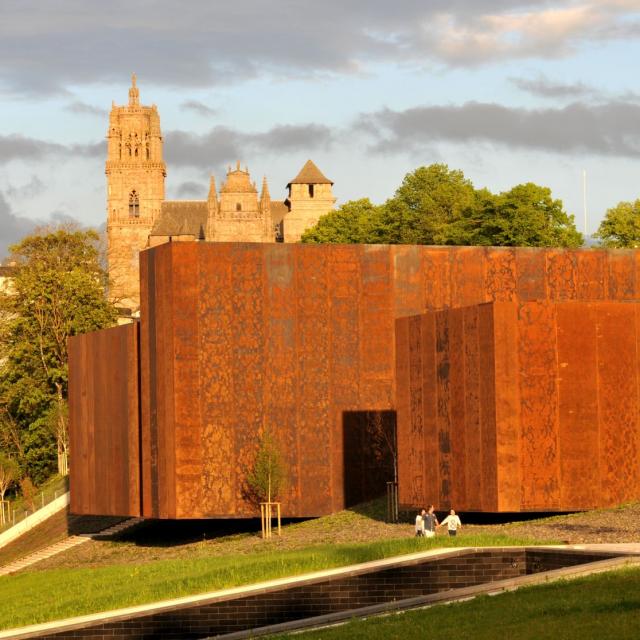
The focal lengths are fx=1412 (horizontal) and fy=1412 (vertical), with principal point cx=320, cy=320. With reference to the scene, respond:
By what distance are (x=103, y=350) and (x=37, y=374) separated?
1033 inches

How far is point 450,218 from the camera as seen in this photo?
267 feet

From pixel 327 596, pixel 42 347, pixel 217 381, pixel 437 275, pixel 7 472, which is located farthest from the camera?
pixel 42 347

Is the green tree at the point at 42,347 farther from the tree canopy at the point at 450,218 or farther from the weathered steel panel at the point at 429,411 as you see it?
the weathered steel panel at the point at 429,411

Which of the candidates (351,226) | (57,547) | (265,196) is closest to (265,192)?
(265,196)

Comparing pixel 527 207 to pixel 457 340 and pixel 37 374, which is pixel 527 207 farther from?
pixel 457 340

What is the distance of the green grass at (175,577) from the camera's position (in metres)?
26.5

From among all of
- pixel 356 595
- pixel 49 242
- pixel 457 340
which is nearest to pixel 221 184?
pixel 49 242

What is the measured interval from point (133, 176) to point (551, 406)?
449ft

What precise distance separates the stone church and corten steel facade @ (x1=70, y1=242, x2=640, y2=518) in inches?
3149

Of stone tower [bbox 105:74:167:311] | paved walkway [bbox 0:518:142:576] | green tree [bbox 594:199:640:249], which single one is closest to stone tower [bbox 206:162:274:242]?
stone tower [bbox 105:74:167:311]

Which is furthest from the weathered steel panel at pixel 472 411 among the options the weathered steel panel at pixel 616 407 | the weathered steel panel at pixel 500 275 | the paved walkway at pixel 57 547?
the paved walkway at pixel 57 547

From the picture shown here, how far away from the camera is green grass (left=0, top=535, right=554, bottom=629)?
2650cm

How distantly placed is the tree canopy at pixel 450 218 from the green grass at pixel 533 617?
52.5 m

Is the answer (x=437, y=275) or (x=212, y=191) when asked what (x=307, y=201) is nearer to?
(x=212, y=191)
